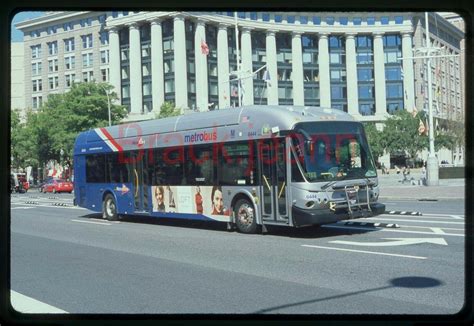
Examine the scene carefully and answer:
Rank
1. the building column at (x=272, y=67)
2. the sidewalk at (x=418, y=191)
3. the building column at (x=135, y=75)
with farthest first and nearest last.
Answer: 1. the building column at (x=135, y=75)
2. the building column at (x=272, y=67)
3. the sidewalk at (x=418, y=191)

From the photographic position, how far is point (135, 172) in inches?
626

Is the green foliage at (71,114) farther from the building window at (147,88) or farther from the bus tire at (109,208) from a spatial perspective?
the bus tire at (109,208)

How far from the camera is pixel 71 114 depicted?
3894 cm

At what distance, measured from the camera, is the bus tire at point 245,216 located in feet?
41.7

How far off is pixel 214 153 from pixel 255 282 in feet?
21.1

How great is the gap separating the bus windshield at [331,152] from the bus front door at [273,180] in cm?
50

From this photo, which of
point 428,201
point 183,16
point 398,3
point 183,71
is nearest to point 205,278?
point 183,16

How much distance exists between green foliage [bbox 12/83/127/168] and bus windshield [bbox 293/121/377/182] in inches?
921

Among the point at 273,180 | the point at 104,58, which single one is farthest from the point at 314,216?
the point at 104,58

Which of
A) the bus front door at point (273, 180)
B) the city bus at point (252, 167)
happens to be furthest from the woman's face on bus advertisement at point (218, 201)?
the bus front door at point (273, 180)

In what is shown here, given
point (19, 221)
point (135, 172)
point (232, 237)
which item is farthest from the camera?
point (19, 221)

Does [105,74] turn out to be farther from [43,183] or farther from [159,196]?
[159,196]

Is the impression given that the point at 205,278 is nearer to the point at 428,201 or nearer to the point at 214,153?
the point at 214,153

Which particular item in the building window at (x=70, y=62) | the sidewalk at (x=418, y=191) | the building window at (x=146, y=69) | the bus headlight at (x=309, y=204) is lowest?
the sidewalk at (x=418, y=191)
